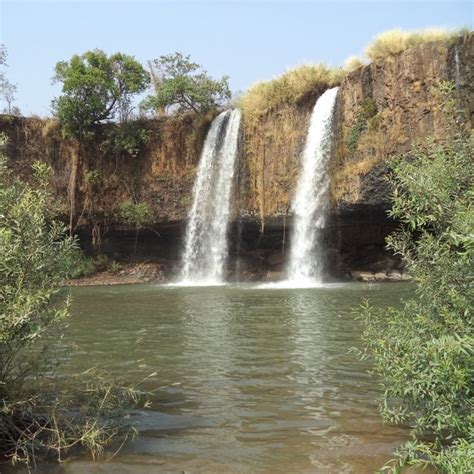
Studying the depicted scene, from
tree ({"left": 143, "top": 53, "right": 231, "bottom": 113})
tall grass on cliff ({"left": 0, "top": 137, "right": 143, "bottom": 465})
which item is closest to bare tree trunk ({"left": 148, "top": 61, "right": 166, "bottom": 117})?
tree ({"left": 143, "top": 53, "right": 231, "bottom": 113})

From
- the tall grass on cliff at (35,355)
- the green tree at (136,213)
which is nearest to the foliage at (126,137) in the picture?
the green tree at (136,213)

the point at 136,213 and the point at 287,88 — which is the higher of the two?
the point at 287,88

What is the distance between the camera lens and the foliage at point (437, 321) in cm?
377

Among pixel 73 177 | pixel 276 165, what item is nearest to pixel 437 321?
pixel 276 165

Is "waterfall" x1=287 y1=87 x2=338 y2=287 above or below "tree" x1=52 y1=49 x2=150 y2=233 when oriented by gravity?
below

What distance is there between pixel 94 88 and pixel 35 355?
967 inches

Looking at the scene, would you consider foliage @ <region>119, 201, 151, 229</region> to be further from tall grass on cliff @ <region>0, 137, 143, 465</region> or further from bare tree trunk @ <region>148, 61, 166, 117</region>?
tall grass on cliff @ <region>0, 137, 143, 465</region>

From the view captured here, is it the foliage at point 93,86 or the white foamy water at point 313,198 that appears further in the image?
the foliage at point 93,86

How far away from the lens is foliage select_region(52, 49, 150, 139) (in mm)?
27609

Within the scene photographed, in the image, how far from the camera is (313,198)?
23375 millimetres

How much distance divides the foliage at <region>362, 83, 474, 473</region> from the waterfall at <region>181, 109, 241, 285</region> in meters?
20.8

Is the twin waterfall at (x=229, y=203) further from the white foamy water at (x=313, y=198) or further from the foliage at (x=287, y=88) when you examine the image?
the foliage at (x=287, y=88)

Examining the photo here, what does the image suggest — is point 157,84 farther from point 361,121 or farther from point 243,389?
point 243,389

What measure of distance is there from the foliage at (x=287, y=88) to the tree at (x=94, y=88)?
A: 5.84 metres
